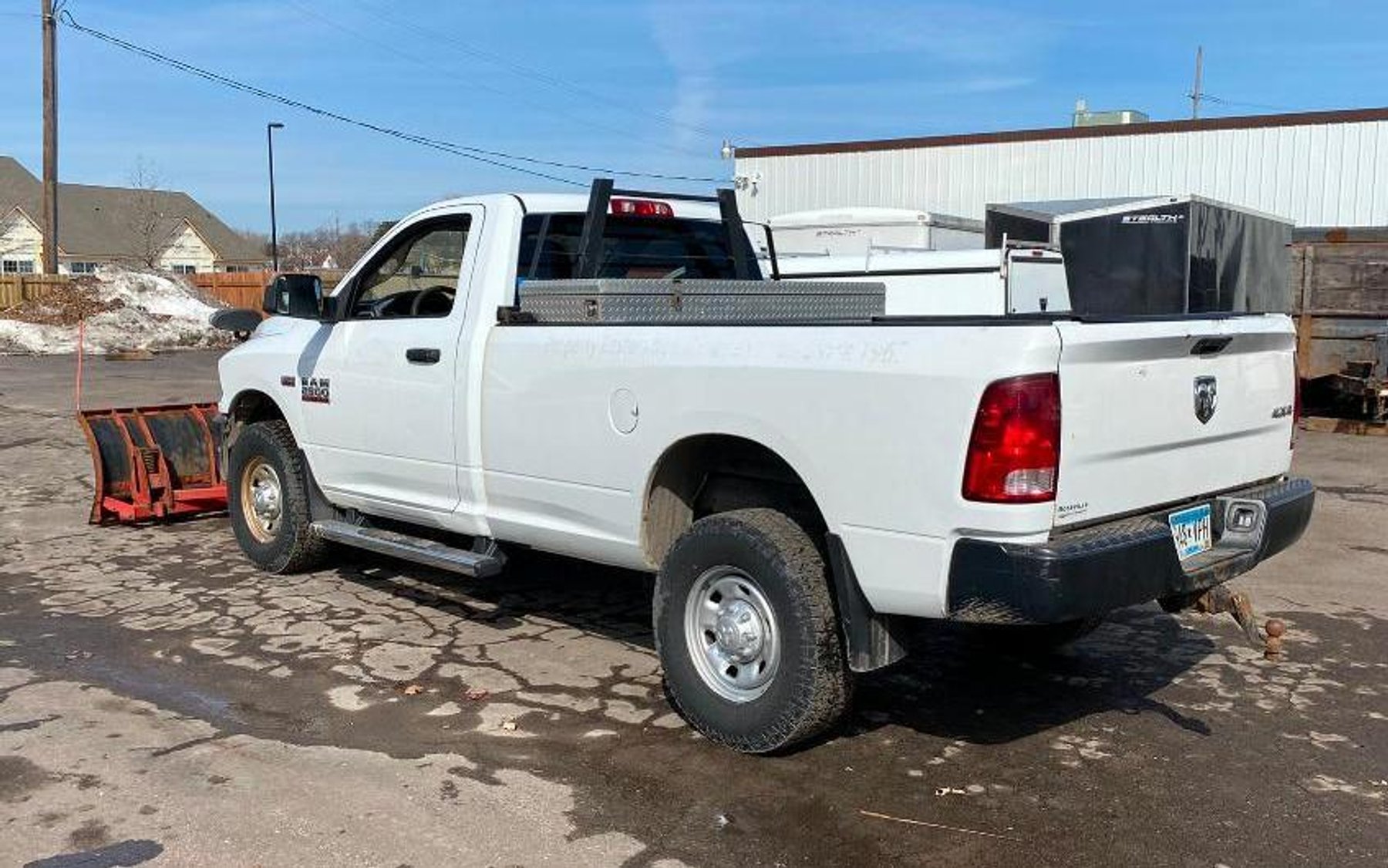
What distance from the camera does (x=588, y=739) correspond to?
4.67 meters

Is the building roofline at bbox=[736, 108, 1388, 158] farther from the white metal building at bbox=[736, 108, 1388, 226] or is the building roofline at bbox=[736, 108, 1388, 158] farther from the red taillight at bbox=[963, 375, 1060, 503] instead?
the red taillight at bbox=[963, 375, 1060, 503]

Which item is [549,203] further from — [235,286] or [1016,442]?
[235,286]

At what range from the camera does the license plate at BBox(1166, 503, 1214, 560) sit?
4215mm

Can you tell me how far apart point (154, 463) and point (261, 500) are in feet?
6.67

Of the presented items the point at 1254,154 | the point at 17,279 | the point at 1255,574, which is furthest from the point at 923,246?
the point at 17,279

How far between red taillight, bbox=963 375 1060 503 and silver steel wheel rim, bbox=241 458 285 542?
4.74 meters

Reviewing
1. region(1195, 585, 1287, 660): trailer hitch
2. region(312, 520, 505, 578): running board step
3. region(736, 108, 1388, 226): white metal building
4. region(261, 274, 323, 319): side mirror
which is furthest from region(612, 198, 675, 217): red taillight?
region(736, 108, 1388, 226): white metal building

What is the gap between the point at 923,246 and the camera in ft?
56.8

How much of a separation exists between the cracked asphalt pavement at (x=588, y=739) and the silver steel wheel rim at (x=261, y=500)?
0.36 meters

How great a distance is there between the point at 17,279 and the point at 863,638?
127 feet

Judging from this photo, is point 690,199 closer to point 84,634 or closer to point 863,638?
point 863,638

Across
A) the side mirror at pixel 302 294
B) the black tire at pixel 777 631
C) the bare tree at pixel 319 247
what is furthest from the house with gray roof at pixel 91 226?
the black tire at pixel 777 631

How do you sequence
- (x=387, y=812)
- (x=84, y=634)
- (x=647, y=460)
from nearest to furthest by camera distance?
(x=387, y=812), (x=647, y=460), (x=84, y=634)

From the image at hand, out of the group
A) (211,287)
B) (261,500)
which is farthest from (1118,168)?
(211,287)
